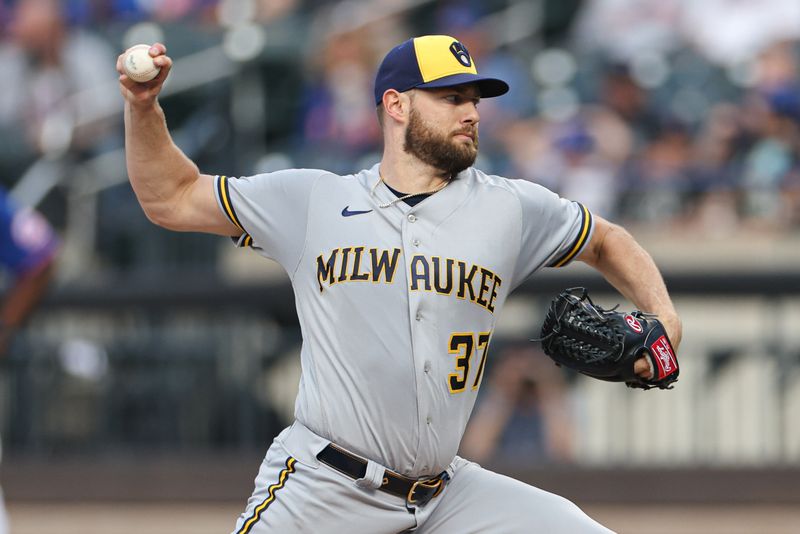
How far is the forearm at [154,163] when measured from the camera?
160 inches

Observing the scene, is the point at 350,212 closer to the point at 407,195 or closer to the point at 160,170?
the point at 407,195

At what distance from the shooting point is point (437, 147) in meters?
4.16

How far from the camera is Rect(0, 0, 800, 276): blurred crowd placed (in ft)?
30.7

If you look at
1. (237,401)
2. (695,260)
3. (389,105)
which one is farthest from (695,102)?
(389,105)

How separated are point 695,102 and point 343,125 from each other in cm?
267

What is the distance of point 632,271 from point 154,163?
1488mm

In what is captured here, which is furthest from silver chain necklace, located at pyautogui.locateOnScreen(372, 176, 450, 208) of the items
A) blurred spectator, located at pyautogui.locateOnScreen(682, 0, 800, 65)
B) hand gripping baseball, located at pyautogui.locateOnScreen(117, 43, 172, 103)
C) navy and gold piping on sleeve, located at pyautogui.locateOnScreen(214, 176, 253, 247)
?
blurred spectator, located at pyautogui.locateOnScreen(682, 0, 800, 65)

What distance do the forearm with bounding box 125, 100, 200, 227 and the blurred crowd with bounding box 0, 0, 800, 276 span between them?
5365mm

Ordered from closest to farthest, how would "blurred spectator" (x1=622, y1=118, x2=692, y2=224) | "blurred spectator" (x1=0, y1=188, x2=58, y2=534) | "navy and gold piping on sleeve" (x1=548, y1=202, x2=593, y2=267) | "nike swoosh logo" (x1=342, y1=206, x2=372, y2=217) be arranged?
"nike swoosh logo" (x1=342, y1=206, x2=372, y2=217)
"navy and gold piping on sleeve" (x1=548, y1=202, x2=593, y2=267)
"blurred spectator" (x1=0, y1=188, x2=58, y2=534)
"blurred spectator" (x1=622, y1=118, x2=692, y2=224)

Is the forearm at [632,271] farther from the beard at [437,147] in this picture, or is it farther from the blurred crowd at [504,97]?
the blurred crowd at [504,97]

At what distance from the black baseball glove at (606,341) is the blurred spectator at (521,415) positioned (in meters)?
3.69

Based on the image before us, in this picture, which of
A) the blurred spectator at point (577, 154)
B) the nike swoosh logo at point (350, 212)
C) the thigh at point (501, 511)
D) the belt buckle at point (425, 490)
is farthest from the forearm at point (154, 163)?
the blurred spectator at point (577, 154)

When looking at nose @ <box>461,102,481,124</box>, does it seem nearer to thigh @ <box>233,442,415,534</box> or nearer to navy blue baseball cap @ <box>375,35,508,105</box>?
navy blue baseball cap @ <box>375,35,508,105</box>

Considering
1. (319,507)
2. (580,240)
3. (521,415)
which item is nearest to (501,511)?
(319,507)
